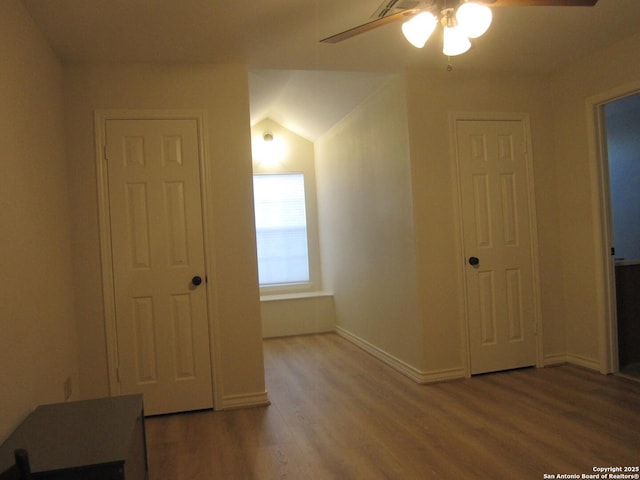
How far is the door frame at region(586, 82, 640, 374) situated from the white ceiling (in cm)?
59

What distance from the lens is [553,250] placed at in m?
3.86

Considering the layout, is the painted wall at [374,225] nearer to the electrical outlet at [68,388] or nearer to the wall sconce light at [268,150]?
the wall sconce light at [268,150]

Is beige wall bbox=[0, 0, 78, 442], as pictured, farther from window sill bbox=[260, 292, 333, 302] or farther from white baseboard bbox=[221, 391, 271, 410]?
window sill bbox=[260, 292, 333, 302]

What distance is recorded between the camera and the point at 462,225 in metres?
3.63

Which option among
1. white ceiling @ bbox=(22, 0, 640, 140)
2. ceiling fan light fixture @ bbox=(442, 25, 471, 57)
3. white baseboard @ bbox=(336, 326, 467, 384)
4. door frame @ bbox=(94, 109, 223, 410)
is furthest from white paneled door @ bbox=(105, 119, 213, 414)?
ceiling fan light fixture @ bbox=(442, 25, 471, 57)

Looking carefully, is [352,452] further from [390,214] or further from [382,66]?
[382,66]

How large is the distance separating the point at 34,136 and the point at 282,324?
12.0ft

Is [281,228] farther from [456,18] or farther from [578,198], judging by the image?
[456,18]

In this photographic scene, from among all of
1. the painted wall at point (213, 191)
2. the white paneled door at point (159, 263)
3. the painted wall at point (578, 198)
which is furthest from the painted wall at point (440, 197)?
the white paneled door at point (159, 263)

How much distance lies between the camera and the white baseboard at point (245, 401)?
10.6ft

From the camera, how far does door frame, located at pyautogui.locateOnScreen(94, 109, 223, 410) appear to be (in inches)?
122

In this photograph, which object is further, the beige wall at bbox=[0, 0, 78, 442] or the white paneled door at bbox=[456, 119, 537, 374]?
the white paneled door at bbox=[456, 119, 537, 374]

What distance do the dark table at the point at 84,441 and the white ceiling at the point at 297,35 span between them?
2.01 metres

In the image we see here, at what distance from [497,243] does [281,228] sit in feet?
9.86
